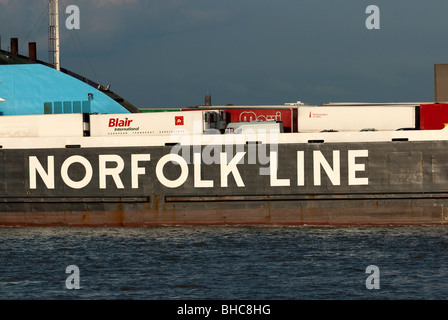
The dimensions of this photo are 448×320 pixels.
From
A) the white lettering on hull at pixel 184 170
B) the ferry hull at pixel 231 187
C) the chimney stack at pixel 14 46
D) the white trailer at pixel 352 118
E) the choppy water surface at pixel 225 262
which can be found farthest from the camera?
the chimney stack at pixel 14 46

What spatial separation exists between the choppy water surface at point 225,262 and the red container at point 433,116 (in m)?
6.07

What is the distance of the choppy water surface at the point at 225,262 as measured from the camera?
70.8 ft

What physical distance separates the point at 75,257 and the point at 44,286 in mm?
4541

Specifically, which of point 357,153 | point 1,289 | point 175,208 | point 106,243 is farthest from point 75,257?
point 357,153

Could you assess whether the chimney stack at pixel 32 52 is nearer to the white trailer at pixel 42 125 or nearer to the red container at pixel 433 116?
the white trailer at pixel 42 125

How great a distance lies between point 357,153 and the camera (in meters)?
32.9

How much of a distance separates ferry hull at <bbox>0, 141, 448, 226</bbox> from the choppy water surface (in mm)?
750

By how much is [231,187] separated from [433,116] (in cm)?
1088

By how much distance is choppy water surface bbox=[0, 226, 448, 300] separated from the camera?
21578 millimetres

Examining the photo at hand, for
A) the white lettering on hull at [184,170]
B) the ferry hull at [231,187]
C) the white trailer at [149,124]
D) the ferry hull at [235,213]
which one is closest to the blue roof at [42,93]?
the white trailer at [149,124]

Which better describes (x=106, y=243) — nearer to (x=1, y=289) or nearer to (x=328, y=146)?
(x=1, y=289)

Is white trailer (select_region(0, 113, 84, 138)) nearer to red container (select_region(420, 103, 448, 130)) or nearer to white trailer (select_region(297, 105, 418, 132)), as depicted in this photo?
white trailer (select_region(297, 105, 418, 132))

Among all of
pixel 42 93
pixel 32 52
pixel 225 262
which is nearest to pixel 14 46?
pixel 32 52

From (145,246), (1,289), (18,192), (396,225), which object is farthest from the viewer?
(18,192)
